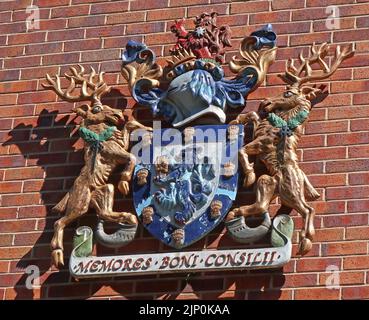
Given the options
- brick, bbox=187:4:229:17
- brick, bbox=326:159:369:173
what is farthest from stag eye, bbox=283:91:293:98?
brick, bbox=187:4:229:17

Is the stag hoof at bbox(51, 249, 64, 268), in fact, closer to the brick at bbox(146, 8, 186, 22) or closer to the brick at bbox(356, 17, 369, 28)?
the brick at bbox(146, 8, 186, 22)

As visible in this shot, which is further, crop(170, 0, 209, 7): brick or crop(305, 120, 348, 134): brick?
Result: crop(170, 0, 209, 7): brick

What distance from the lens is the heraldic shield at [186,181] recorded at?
8.45 m

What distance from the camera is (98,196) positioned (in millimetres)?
8688

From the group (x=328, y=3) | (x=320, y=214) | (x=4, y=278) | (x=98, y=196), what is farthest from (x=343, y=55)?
(x=4, y=278)

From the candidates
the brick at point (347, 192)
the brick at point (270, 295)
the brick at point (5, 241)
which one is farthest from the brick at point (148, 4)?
the brick at point (270, 295)

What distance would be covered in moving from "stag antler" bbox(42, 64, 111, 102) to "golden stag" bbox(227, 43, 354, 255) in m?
0.93

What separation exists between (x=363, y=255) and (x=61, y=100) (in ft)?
7.56

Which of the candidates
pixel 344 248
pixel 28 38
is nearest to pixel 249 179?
pixel 344 248

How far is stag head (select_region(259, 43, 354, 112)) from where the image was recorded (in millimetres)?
8680

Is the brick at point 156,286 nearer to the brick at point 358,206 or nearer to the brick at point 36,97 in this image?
the brick at point 358,206

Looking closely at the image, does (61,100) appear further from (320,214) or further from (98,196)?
(320,214)

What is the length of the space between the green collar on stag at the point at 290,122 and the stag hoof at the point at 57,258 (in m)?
1.44

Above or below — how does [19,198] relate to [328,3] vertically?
below
